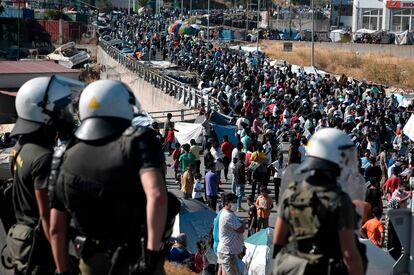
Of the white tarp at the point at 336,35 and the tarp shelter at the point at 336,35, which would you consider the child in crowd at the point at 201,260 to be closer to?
the tarp shelter at the point at 336,35

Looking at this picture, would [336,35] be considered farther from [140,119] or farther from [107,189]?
[107,189]

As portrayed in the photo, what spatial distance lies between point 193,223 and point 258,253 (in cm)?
142

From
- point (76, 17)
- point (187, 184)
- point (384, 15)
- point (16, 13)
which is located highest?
point (384, 15)

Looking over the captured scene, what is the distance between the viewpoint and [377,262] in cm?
842

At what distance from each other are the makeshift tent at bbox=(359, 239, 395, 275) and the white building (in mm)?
70151

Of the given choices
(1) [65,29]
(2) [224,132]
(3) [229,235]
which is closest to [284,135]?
(2) [224,132]

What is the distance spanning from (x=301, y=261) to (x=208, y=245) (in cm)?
742

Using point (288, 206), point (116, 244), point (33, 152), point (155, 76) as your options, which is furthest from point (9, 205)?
point (155, 76)

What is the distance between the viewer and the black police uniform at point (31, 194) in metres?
4.81

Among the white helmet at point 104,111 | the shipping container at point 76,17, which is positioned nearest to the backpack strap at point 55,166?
the white helmet at point 104,111

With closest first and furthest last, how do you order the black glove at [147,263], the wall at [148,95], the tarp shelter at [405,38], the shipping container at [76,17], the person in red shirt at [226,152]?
1. the black glove at [147,263]
2. the person in red shirt at [226,152]
3. the wall at [148,95]
4. the tarp shelter at [405,38]
5. the shipping container at [76,17]

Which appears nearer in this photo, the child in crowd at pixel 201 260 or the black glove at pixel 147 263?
the black glove at pixel 147 263

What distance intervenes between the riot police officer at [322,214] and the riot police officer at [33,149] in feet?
4.23

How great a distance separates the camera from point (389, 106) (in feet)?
93.2
